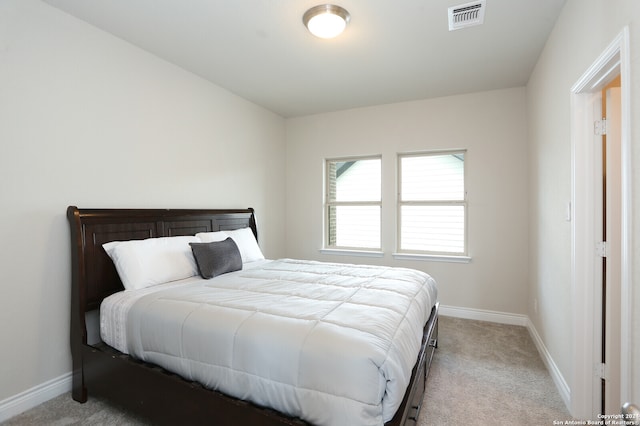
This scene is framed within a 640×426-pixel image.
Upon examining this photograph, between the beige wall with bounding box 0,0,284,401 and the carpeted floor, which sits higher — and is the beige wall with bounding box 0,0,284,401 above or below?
above

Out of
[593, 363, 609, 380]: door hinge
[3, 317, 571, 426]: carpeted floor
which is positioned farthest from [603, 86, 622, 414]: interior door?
[3, 317, 571, 426]: carpeted floor

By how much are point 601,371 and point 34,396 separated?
3.60 metres

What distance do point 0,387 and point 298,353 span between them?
2010 millimetres

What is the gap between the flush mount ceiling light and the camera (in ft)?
7.02

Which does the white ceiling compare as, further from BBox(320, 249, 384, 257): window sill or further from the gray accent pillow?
BBox(320, 249, 384, 257): window sill

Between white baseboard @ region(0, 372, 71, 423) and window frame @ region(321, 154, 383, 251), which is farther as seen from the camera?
window frame @ region(321, 154, 383, 251)

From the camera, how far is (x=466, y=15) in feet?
7.29

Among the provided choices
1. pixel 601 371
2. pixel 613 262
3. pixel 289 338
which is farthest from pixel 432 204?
pixel 289 338

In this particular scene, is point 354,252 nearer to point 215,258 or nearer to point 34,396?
point 215,258

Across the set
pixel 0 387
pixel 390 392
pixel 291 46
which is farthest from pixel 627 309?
pixel 0 387

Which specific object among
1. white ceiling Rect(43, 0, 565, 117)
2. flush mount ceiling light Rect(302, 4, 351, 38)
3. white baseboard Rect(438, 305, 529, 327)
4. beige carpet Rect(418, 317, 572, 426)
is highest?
white ceiling Rect(43, 0, 565, 117)

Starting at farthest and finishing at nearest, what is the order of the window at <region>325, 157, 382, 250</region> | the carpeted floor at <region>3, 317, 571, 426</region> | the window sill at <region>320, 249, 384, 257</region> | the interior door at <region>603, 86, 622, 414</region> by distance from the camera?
the window at <region>325, 157, 382, 250</region>
the window sill at <region>320, 249, 384, 257</region>
the carpeted floor at <region>3, 317, 571, 426</region>
the interior door at <region>603, 86, 622, 414</region>

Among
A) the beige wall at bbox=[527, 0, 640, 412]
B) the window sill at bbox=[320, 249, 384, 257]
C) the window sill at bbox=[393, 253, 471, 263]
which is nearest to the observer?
the beige wall at bbox=[527, 0, 640, 412]

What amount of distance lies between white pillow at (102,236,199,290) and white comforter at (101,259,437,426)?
153mm
